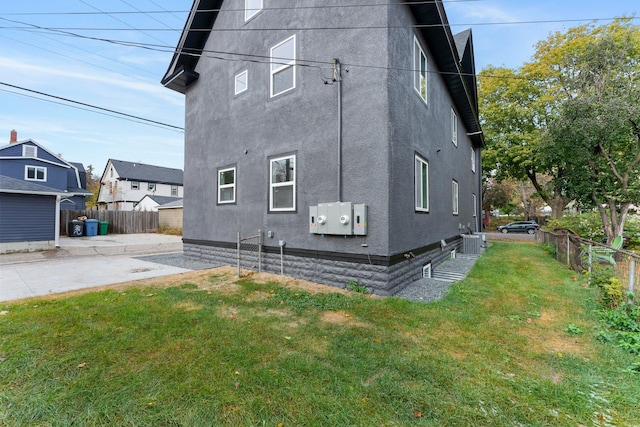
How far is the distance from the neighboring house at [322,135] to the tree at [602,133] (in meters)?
4.62

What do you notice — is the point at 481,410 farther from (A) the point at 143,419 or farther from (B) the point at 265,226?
(B) the point at 265,226

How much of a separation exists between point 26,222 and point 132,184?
22353 millimetres

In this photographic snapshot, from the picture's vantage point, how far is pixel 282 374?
261 centimetres

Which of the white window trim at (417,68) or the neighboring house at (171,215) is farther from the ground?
the white window trim at (417,68)

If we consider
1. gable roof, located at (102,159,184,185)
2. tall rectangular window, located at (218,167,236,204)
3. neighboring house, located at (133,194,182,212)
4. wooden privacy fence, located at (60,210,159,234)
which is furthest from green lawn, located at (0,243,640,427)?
gable roof, located at (102,159,184,185)

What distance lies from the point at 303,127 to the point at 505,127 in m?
Result: 21.4

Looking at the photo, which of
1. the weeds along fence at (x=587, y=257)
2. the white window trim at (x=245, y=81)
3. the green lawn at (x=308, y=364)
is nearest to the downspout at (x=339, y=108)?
the green lawn at (x=308, y=364)

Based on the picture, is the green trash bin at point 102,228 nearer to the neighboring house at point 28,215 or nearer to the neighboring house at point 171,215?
the neighboring house at point 171,215

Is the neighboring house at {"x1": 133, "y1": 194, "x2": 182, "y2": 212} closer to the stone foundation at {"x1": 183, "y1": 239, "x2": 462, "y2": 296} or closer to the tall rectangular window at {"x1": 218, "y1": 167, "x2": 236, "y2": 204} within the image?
the tall rectangular window at {"x1": 218, "y1": 167, "x2": 236, "y2": 204}

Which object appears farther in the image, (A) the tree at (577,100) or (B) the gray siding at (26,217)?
(B) the gray siding at (26,217)

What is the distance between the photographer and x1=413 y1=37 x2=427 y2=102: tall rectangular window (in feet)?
21.8

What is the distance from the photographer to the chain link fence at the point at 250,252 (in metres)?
7.04

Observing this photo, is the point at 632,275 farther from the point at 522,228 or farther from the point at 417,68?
the point at 522,228

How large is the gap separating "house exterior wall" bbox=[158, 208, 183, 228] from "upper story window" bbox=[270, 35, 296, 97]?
17766 mm
